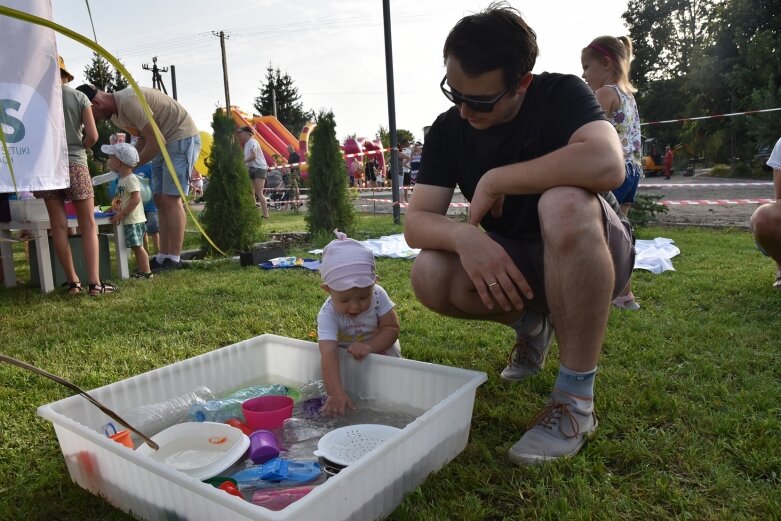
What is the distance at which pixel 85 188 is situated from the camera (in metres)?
3.48

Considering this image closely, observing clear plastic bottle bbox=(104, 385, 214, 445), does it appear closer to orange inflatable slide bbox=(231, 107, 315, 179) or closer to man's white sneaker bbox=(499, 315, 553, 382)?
man's white sneaker bbox=(499, 315, 553, 382)

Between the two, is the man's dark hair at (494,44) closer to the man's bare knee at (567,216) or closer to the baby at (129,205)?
the man's bare knee at (567,216)

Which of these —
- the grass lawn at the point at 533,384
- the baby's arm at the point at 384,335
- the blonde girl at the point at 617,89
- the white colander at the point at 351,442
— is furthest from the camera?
the blonde girl at the point at 617,89

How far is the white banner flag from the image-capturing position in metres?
2.94

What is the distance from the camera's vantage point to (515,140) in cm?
163

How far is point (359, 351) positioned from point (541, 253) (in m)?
0.62

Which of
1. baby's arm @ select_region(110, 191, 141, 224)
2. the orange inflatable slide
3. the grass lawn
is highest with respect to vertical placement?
the orange inflatable slide

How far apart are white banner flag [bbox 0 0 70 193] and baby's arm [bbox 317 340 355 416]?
2.19 m

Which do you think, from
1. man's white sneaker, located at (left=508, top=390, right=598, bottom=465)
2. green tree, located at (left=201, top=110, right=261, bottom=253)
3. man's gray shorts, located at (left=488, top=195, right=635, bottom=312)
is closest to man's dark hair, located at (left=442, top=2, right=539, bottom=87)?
man's gray shorts, located at (left=488, top=195, right=635, bottom=312)

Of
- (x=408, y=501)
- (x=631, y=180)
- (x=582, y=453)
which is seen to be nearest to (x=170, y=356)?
(x=408, y=501)

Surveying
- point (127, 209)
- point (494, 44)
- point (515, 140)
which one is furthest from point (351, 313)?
point (127, 209)

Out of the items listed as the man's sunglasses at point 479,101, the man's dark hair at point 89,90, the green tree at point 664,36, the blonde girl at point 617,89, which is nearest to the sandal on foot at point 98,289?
the man's dark hair at point 89,90

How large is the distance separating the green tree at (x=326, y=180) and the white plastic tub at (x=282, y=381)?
4.20 meters

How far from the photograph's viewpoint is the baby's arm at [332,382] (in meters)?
1.67
